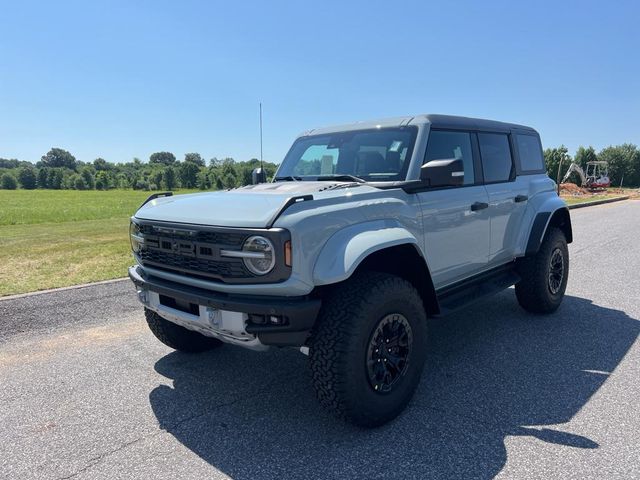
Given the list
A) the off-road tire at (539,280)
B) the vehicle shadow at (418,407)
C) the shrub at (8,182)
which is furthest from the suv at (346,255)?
the shrub at (8,182)

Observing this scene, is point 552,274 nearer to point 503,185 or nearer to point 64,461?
point 503,185

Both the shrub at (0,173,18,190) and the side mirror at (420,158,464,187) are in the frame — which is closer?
the side mirror at (420,158,464,187)

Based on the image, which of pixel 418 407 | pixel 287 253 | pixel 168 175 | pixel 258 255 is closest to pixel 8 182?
pixel 168 175

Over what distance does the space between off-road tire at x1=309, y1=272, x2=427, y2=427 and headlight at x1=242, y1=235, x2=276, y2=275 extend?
45cm

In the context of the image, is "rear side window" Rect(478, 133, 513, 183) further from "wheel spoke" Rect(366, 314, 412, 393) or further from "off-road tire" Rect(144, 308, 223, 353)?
"off-road tire" Rect(144, 308, 223, 353)

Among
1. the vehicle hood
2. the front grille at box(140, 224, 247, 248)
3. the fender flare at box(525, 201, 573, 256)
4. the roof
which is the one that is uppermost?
the roof

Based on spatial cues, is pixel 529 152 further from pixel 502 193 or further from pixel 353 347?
pixel 353 347

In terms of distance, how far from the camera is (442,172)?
3160mm

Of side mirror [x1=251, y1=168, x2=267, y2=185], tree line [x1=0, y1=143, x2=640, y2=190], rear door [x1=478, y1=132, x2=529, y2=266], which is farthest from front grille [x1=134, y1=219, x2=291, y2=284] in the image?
tree line [x1=0, y1=143, x2=640, y2=190]

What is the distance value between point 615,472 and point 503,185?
2.74m

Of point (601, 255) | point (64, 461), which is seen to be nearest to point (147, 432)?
point (64, 461)

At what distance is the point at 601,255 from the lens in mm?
8961

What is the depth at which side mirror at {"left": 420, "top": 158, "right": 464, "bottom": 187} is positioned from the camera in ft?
10.3

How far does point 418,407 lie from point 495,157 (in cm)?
264
